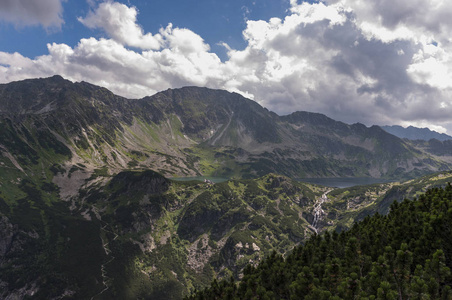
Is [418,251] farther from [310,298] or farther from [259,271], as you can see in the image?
[259,271]

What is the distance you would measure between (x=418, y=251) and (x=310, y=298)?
29.8 metres

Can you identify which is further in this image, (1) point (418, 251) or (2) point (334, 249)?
(2) point (334, 249)

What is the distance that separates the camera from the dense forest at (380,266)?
4062 cm

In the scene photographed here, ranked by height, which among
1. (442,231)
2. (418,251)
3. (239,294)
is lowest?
(239,294)

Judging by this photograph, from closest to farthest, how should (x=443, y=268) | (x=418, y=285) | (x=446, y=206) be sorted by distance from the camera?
(x=418, y=285)
(x=443, y=268)
(x=446, y=206)

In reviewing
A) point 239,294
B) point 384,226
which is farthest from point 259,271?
A: point 384,226

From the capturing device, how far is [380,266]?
46625 mm

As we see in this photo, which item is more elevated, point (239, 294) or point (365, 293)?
point (365, 293)

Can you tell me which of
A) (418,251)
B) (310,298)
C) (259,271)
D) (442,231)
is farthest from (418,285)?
(259,271)

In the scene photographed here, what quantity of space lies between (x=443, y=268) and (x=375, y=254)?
25.7 meters

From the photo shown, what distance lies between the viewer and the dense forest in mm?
40625

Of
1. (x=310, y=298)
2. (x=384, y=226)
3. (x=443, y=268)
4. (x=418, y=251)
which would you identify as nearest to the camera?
(x=443, y=268)

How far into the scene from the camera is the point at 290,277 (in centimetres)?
→ 6894

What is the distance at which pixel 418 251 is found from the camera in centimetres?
5544
